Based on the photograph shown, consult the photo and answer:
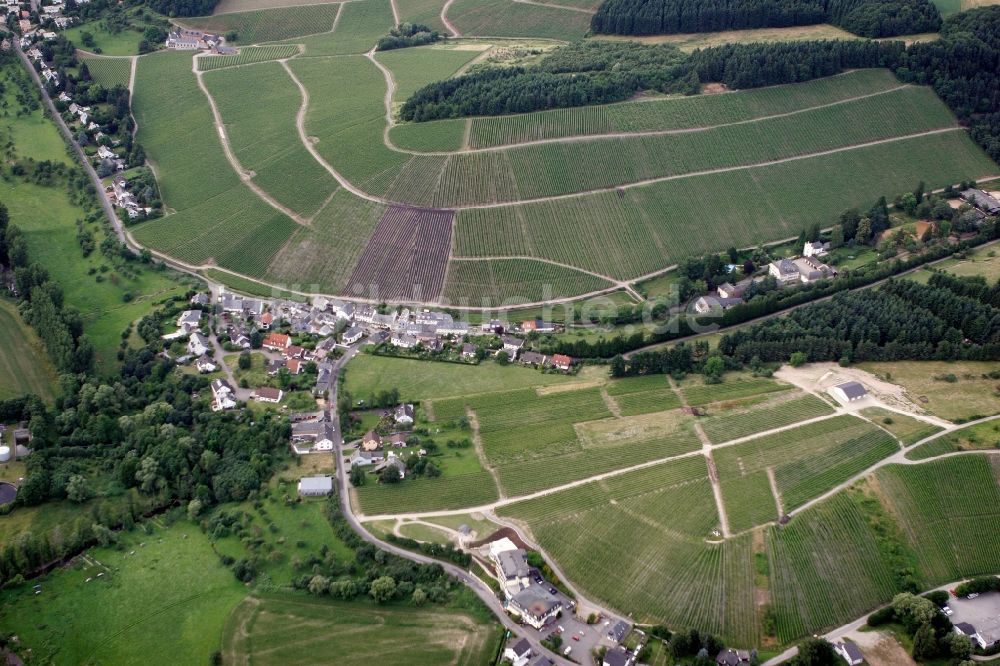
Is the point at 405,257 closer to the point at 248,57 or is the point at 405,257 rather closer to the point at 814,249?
the point at 814,249

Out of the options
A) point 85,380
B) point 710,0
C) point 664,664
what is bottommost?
point 664,664

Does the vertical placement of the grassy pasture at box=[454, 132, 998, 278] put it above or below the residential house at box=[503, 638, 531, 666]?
above

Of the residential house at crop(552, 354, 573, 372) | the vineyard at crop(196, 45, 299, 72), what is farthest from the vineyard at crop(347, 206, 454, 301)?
the vineyard at crop(196, 45, 299, 72)

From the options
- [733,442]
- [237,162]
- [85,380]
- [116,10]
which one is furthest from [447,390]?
[116,10]

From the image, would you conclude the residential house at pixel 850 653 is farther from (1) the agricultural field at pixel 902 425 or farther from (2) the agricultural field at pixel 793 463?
(1) the agricultural field at pixel 902 425

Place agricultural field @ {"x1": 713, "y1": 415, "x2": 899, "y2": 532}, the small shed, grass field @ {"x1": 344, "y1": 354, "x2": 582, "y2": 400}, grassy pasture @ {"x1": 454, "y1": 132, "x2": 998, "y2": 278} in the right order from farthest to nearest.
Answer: grassy pasture @ {"x1": 454, "y1": 132, "x2": 998, "y2": 278}, grass field @ {"x1": 344, "y1": 354, "x2": 582, "y2": 400}, the small shed, agricultural field @ {"x1": 713, "y1": 415, "x2": 899, "y2": 532}

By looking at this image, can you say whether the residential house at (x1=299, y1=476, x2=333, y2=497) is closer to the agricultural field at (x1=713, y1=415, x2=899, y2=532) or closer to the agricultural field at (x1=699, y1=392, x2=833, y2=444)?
the agricultural field at (x1=713, y1=415, x2=899, y2=532)

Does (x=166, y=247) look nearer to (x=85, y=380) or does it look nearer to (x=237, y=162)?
(x=237, y=162)

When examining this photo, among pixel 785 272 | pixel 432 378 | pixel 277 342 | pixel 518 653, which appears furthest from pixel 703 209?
pixel 518 653
